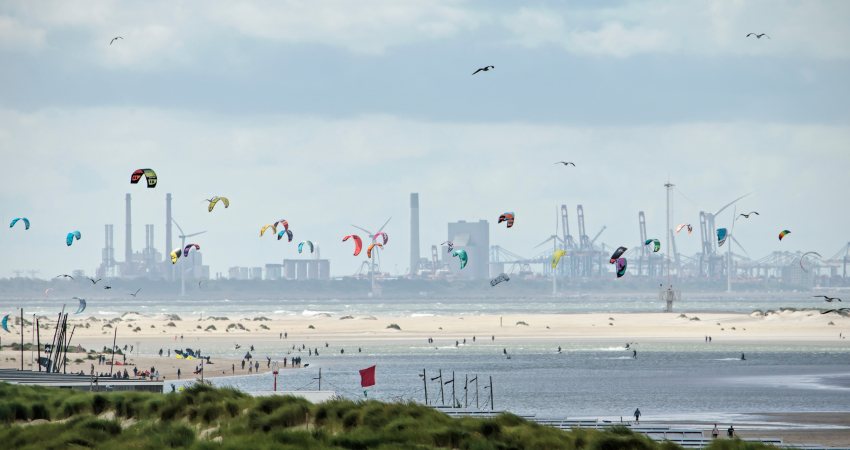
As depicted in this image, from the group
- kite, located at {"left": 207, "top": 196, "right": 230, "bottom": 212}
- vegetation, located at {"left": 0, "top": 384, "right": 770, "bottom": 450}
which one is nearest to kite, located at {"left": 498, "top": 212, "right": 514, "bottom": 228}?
kite, located at {"left": 207, "top": 196, "right": 230, "bottom": 212}

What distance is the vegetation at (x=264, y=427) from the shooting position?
25359 millimetres

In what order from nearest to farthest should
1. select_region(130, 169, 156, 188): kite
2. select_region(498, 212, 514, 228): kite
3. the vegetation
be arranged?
1. the vegetation
2. select_region(130, 169, 156, 188): kite
3. select_region(498, 212, 514, 228): kite

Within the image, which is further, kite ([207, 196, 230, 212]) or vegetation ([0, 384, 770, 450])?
kite ([207, 196, 230, 212])

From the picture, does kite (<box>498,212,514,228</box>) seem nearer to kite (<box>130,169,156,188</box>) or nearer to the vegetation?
kite (<box>130,169,156,188</box>)

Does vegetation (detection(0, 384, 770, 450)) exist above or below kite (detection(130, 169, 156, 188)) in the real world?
below

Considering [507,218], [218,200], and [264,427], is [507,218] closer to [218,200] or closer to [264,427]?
[218,200]

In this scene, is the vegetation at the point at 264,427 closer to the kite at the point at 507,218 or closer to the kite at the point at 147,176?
the kite at the point at 147,176

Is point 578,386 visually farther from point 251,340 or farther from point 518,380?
point 251,340

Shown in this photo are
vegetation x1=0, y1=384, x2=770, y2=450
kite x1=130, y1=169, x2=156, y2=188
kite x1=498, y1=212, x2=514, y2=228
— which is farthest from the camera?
kite x1=498, y1=212, x2=514, y2=228

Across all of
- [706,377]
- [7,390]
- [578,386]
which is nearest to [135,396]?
[7,390]

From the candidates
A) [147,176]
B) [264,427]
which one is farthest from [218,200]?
[264,427]

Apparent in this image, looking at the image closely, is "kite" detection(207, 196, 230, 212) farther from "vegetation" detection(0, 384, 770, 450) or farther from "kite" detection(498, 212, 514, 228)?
"vegetation" detection(0, 384, 770, 450)

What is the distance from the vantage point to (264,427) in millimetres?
26844

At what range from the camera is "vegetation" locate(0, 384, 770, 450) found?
2536cm
